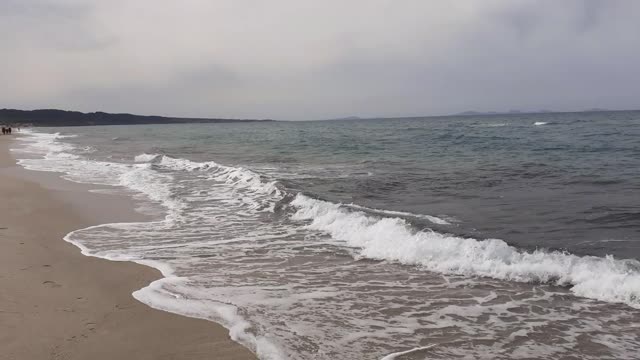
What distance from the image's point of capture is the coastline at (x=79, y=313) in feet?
16.8

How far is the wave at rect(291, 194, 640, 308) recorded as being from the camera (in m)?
6.85

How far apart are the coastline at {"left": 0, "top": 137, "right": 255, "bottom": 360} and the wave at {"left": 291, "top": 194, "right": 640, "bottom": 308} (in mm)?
3983

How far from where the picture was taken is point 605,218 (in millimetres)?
10750

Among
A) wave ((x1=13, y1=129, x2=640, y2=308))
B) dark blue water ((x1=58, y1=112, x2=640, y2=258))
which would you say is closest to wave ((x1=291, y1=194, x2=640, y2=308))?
wave ((x1=13, y1=129, x2=640, y2=308))

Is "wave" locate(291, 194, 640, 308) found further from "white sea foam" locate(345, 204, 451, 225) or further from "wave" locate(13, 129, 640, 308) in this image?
"white sea foam" locate(345, 204, 451, 225)

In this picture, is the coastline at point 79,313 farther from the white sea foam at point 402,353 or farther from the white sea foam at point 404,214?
the white sea foam at point 404,214

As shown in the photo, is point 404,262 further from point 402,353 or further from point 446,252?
point 402,353

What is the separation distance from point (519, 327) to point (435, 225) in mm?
4864

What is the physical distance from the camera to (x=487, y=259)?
814cm

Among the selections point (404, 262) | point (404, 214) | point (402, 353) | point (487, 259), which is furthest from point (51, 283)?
point (404, 214)

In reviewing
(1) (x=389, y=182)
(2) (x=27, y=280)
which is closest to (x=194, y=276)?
(2) (x=27, y=280)

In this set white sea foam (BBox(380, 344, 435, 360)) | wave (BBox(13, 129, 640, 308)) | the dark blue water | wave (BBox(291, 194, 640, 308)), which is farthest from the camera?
the dark blue water

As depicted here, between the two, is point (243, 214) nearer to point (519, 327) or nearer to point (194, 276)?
point (194, 276)

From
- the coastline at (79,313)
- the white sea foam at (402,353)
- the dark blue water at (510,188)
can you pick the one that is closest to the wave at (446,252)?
the dark blue water at (510,188)
